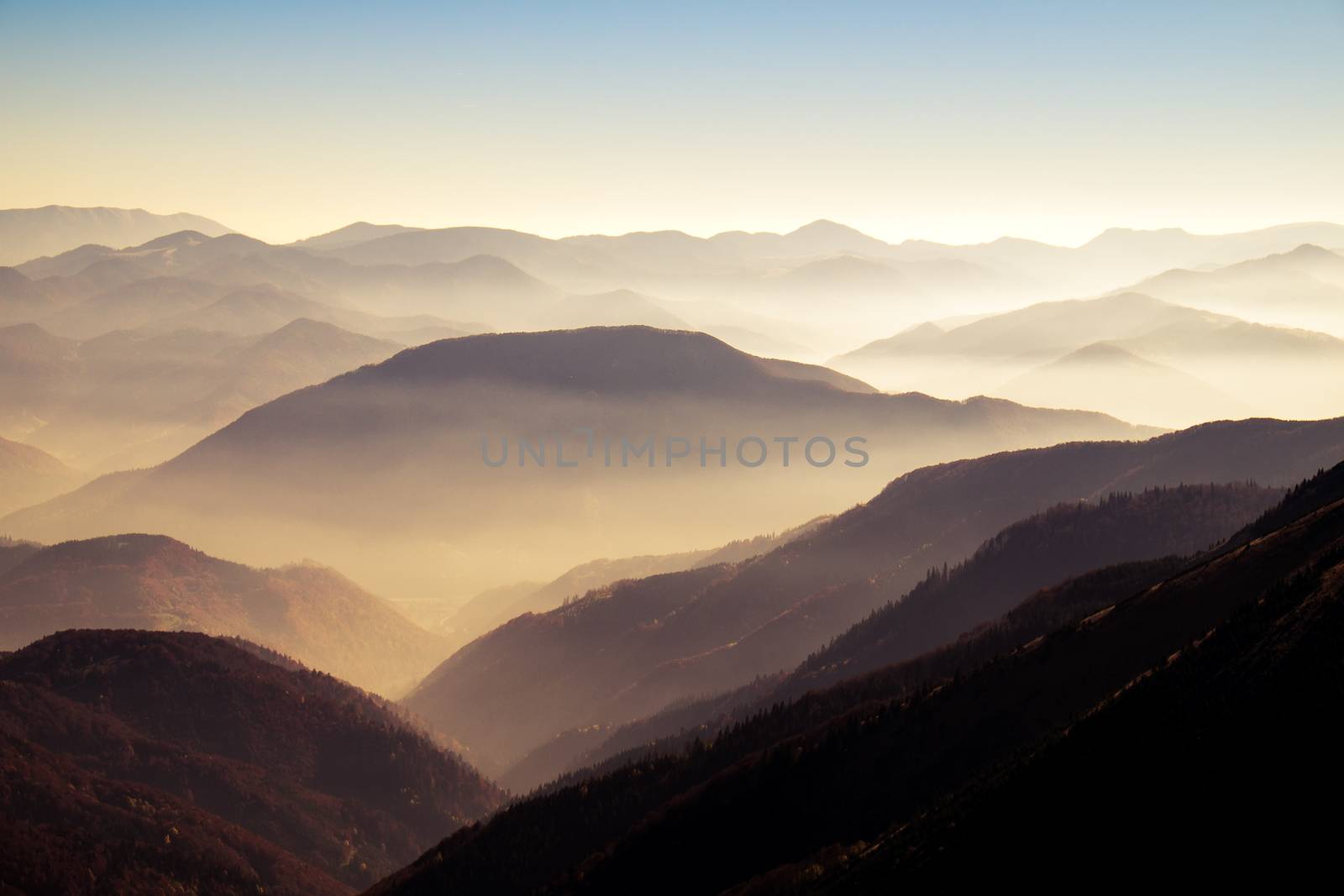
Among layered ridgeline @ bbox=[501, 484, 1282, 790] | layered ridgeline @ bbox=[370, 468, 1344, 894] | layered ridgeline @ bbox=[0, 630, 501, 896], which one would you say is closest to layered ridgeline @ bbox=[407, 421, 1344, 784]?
layered ridgeline @ bbox=[501, 484, 1282, 790]

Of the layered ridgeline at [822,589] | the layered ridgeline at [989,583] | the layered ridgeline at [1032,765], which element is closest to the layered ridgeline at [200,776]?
the layered ridgeline at [1032,765]

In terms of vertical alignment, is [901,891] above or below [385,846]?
above

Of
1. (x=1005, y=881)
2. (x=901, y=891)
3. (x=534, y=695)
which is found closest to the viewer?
(x=1005, y=881)

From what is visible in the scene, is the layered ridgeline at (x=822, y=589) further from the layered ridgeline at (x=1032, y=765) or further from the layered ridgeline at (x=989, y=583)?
the layered ridgeline at (x=1032, y=765)

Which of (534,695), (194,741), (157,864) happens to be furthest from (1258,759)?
(534,695)

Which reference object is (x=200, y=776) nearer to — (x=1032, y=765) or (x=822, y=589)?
(x=1032, y=765)

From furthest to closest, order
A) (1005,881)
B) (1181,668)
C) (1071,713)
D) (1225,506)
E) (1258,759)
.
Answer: (1225,506) → (1071,713) → (1181,668) → (1005,881) → (1258,759)

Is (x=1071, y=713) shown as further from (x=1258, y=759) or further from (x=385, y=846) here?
(x=385, y=846)

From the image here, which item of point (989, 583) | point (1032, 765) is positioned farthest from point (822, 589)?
point (1032, 765)
